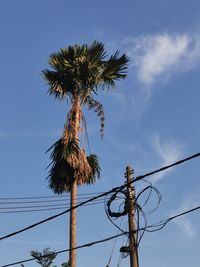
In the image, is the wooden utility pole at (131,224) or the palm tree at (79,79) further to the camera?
the palm tree at (79,79)

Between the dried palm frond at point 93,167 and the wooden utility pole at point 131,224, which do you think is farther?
the dried palm frond at point 93,167

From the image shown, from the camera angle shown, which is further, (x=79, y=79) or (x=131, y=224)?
(x=79, y=79)

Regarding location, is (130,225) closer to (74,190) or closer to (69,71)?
(74,190)

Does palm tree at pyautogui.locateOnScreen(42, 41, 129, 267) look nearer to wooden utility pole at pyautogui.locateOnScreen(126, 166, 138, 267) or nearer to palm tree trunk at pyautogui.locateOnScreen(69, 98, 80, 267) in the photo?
palm tree trunk at pyautogui.locateOnScreen(69, 98, 80, 267)

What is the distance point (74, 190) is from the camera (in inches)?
1004

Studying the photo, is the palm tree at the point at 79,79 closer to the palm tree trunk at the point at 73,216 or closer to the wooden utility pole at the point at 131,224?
the palm tree trunk at the point at 73,216

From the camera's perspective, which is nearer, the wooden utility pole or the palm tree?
the wooden utility pole

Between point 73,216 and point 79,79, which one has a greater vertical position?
point 79,79

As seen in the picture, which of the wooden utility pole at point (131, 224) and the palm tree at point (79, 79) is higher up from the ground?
the palm tree at point (79, 79)

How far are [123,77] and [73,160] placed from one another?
597 cm

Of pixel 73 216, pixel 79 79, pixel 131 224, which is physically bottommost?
pixel 131 224

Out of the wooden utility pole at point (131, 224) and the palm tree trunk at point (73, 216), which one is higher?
the palm tree trunk at point (73, 216)

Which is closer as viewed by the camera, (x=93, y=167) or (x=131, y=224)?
(x=131, y=224)

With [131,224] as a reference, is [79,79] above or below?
above
